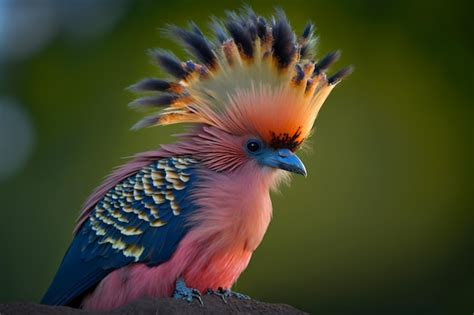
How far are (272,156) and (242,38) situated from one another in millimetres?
541

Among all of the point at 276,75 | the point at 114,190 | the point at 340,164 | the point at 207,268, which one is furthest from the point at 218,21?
the point at 340,164

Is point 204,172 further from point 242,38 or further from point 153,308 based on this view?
point 153,308

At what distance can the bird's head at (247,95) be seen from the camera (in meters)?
3.39

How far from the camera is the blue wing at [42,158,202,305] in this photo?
3227mm

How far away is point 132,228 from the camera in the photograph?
11.0ft

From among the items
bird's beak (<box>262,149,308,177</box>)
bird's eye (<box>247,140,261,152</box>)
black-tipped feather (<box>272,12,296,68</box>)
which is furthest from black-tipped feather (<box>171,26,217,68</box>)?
bird's beak (<box>262,149,308,177</box>)

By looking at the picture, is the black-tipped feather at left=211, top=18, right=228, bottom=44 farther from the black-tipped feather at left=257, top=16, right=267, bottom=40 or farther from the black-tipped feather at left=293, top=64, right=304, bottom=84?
the black-tipped feather at left=293, top=64, right=304, bottom=84

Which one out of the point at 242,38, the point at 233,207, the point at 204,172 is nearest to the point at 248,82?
the point at 242,38

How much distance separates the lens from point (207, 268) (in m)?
3.19

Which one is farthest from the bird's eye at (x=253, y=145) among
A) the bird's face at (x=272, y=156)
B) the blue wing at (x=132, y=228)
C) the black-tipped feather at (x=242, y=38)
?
the black-tipped feather at (x=242, y=38)

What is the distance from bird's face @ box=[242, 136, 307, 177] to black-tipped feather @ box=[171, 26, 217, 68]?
398 millimetres

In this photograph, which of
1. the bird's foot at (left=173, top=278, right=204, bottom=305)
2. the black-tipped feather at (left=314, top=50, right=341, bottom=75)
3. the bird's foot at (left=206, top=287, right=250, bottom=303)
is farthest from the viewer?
the black-tipped feather at (left=314, top=50, right=341, bottom=75)

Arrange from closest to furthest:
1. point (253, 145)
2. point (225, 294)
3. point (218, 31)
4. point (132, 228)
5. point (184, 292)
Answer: point (184, 292)
point (225, 294)
point (132, 228)
point (253, 145)
point (218, 31)

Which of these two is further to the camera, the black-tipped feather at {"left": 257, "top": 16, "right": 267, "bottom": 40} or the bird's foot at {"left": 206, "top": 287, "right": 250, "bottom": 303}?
the black-tipped feather at {"left": 257, "top": 16, "right": 267, "bottom": 40}
